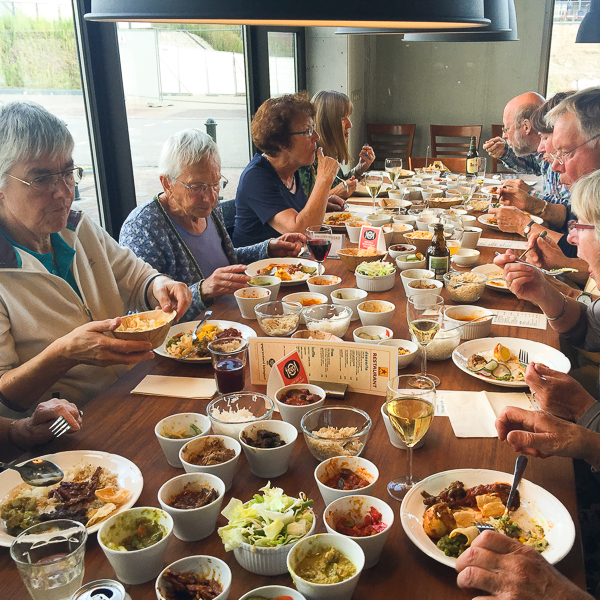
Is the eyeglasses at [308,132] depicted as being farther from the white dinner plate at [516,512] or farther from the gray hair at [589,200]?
the white dinner plate at [516,512]

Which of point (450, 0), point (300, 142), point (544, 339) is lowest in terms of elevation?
point (544, 339)

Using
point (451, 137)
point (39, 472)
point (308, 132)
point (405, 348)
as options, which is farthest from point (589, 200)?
point (451, 137)

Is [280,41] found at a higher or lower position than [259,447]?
higher

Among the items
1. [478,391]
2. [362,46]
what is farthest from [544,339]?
[362,46]

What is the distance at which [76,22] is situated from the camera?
10.2 ft

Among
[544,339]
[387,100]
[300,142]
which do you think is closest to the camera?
[544,339]

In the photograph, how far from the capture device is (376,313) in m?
1.98

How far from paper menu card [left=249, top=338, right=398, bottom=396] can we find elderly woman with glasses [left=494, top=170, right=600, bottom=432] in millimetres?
383

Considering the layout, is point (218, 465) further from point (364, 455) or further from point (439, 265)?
point (439, 265)

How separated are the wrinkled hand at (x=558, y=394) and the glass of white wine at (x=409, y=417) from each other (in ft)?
1.49

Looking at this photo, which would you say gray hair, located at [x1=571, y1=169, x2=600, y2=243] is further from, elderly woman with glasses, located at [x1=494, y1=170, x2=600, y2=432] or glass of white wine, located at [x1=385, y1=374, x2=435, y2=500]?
glass of white wine, located at [x1=385, y1=374, x2=435, y2=500]

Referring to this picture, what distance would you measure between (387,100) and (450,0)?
22.6ft

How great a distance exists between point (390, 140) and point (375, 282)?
578cm

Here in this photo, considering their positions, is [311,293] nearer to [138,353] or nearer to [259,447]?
[138,353]
